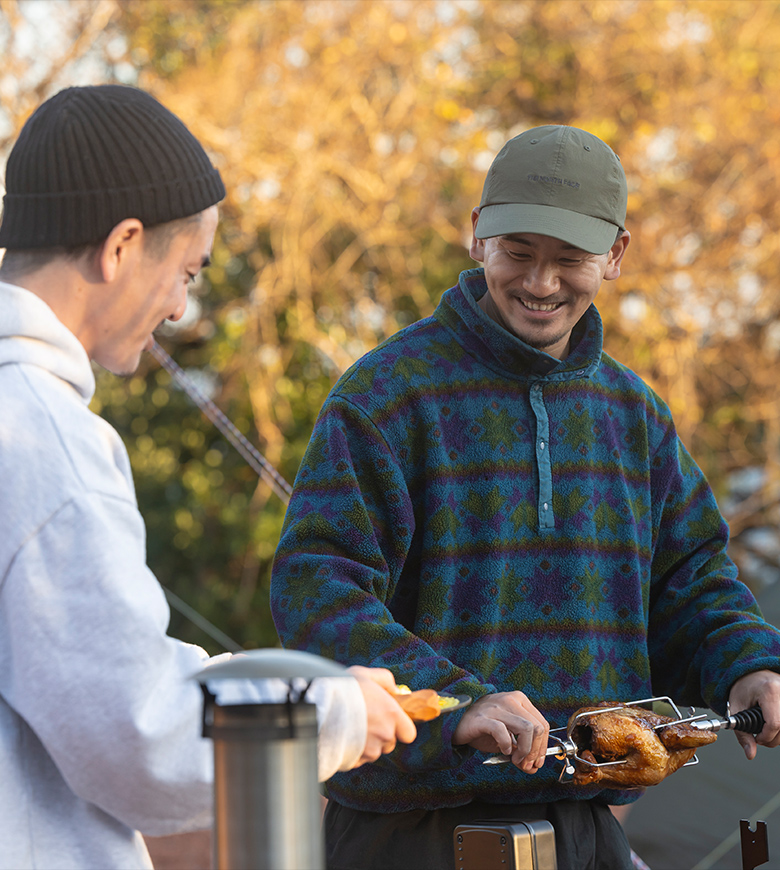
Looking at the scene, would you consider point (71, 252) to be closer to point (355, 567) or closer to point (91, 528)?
point (91, 528)

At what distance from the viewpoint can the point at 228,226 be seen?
24.5 feet

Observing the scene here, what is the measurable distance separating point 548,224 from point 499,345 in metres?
0.25

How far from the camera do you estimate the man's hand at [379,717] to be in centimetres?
139

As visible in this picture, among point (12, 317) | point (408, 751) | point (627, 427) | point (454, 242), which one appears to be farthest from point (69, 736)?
point (454, 242)

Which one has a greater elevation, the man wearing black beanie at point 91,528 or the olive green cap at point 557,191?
the olive green cap at point 557,191

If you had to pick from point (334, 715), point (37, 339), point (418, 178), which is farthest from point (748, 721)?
point (418, 178)

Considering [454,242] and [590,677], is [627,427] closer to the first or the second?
[590,677]

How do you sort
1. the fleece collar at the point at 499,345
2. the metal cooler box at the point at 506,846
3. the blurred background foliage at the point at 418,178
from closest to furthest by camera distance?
1. the metal cooler box at the point at 506,846
2. the fleece collar at the point at 499,345
3. the blurred background foliage at the point at 418,178

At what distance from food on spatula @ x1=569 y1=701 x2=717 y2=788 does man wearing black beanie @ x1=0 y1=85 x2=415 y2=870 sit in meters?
0.71

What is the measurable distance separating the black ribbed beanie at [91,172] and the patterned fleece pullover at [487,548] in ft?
2.42

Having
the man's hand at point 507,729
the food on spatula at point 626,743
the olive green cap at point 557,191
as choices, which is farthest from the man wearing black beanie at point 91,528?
the olive green cap at point 557,191

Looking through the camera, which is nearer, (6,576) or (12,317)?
(6,576)

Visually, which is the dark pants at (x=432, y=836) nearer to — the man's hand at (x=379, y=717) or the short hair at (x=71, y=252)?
the man's hand at (x=379, y=717)

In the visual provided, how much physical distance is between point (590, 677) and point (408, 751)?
17.7 inches
